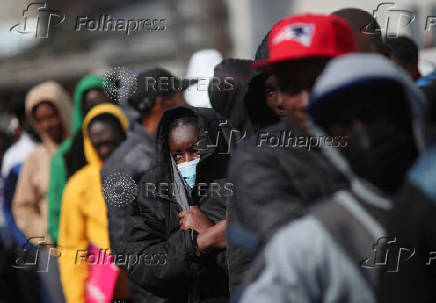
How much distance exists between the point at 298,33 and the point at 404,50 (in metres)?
2.20

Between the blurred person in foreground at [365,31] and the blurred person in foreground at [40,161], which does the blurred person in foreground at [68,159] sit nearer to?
the blurred person in foreground at [40,161]

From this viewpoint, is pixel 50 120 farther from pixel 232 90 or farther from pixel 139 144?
pixel 232 90

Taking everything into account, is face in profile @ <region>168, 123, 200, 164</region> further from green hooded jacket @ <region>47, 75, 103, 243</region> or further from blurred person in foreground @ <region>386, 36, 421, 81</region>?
green hooded jacket @ <region>47, 75, 103, 243</region>

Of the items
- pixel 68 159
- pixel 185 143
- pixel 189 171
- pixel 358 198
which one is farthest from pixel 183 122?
pixel 68 159

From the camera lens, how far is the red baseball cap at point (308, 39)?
2416 mm

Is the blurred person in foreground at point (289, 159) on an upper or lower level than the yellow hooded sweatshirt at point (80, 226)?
A: upper

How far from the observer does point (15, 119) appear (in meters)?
8.86

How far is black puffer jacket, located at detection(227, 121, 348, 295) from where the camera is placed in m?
2.21

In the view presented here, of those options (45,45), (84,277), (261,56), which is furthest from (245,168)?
(45,45)

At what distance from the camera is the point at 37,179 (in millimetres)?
6910

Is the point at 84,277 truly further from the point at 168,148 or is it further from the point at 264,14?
the point at 264,14

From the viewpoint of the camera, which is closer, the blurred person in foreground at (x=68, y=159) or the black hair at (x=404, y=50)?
the black hair at (x=404, y=50)

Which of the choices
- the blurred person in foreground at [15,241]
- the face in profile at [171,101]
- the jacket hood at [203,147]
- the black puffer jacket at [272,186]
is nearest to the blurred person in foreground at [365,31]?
the jacket hood at [203,147]

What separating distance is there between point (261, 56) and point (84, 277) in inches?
99.2
